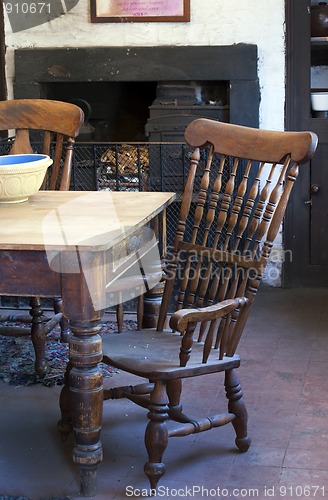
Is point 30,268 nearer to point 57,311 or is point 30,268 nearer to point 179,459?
point 179,459

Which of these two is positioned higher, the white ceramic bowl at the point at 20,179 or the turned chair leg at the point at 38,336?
the white ceramic bowl at the point at 20,179

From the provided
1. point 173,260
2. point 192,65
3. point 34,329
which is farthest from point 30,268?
point 192,65

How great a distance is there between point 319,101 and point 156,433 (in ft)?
9.81

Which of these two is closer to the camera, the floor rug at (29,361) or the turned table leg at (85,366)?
the turned table leg at (85,366)

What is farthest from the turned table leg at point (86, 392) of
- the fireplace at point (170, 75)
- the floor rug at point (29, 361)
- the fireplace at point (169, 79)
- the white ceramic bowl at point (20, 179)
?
the fireplace at point (170, 75)

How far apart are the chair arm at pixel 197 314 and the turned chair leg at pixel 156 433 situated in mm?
235

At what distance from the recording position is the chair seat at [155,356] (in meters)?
2.59

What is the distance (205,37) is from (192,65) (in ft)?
0.61

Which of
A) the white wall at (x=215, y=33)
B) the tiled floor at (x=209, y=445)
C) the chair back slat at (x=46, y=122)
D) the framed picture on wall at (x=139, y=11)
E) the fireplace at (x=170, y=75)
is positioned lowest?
the tiled floor at (x=209, y=445)

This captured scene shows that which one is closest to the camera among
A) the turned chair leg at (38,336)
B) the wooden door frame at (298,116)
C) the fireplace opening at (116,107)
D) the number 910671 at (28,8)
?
the turned chair leg at (38,336)

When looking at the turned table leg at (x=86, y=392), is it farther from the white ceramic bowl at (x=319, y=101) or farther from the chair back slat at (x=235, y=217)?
the white ceramic bowl at (x=319, y=101)

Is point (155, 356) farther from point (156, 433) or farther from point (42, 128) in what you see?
point (42, 128)

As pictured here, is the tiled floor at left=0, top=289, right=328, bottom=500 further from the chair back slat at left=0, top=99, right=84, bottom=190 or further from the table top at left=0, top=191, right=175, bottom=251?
the chair back slat at left=0, top=99, right=84, bottom=190

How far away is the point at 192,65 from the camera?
5.00m
